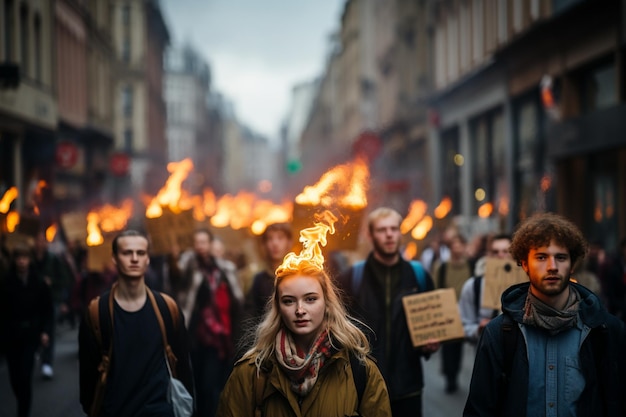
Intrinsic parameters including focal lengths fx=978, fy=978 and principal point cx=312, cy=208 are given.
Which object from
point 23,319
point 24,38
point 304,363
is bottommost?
point 23,319

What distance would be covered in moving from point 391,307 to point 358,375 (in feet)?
8.88

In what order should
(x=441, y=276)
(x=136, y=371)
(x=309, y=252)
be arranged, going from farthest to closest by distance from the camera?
(x=441, y=276), (x=136, y=371), (x=309, y=252)

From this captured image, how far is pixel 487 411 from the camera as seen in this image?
416cm

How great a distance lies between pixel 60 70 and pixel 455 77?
44.9 feet

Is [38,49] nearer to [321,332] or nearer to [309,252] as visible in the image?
[309,252]

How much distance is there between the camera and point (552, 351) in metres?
4.11

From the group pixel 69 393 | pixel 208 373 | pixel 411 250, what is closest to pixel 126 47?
pixel 411 250

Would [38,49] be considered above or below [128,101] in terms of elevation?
below

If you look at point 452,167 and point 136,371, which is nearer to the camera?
point 136,371

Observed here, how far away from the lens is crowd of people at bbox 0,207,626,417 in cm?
407

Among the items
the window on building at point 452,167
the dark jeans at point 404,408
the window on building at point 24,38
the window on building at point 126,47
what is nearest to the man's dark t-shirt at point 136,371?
the dark jeans at point 404,408

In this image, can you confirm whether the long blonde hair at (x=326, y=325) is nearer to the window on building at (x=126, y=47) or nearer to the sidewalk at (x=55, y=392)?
the sidewalk at (x=55, y=392)

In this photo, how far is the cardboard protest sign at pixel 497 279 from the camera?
7223 millimetres

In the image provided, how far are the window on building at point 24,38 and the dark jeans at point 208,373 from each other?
19892 mm
